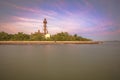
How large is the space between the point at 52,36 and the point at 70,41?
2.40m

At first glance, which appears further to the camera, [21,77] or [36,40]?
[36,40]

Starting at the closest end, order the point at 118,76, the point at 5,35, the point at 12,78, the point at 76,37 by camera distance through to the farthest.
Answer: the point at 12,78 < the point at 118,76 < the point at 5,35 < the point at 76,37

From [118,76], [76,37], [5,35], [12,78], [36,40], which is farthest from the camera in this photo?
[76,37]

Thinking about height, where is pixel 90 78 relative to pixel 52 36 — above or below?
below

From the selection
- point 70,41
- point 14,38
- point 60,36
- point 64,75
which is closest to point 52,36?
point 60,36

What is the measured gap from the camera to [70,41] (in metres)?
20.5

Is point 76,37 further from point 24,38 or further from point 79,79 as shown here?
point 79,79

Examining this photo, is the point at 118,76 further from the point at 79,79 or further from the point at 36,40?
the point at 36,40

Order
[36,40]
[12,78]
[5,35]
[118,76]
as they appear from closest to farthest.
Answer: [12,78], [118,76], [5,35], [36,40]

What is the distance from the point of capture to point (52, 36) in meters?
20.4

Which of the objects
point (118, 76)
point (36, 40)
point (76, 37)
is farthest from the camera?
point (76, 37)

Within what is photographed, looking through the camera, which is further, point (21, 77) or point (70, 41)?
point (70, 41)

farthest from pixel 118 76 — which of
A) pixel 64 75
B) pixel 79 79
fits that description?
pixel 64 75

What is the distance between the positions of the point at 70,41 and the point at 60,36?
1.46m
